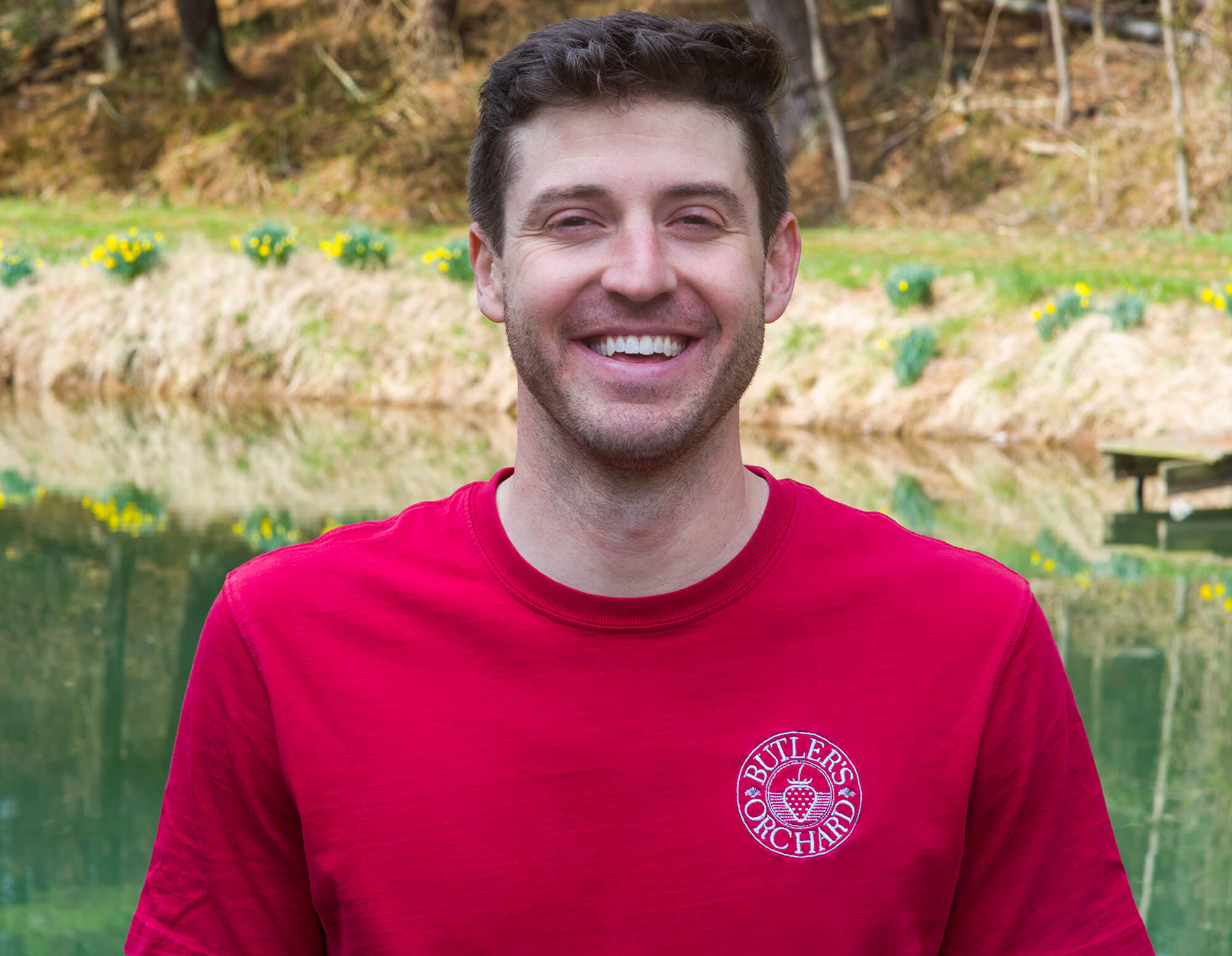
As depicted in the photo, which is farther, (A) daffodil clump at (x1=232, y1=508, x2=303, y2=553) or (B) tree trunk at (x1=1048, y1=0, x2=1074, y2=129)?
(B) tree trunk at (x1=1048, y1=0, x2=1074, y2=129)

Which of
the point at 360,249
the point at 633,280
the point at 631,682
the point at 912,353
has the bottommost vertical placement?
the point at 631,682

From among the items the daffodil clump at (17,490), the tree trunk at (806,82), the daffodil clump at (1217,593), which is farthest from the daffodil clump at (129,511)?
the tree trunk at (806,82)

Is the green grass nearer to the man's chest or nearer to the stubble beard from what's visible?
the stubble beard

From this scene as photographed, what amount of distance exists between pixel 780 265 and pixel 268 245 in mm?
11236

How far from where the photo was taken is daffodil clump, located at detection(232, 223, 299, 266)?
12.5 metres

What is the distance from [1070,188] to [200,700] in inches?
557

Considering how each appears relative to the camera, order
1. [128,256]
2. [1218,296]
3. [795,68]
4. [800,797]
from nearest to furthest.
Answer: [800,797] → [1218,296] → [128,256] → [795,68]

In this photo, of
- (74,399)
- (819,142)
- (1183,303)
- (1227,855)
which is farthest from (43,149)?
(1227,855)

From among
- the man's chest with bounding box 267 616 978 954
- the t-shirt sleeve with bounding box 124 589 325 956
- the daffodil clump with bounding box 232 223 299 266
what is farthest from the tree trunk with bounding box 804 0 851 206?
the t-shirt sleeve with bounding box 124 589 325 956

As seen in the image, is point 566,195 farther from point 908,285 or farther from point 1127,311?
point 908,285

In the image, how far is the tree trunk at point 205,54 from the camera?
60.5ft

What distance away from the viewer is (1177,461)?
24.5 ft

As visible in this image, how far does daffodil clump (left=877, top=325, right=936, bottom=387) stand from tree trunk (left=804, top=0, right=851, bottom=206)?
5523mm

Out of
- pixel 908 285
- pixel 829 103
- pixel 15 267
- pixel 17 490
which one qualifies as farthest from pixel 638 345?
pixel 829 103
